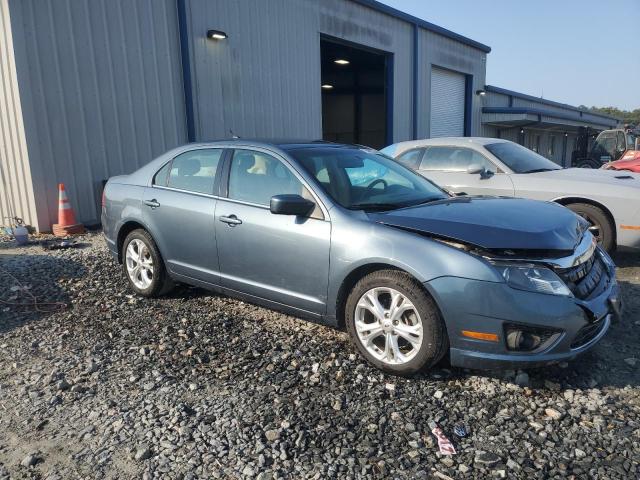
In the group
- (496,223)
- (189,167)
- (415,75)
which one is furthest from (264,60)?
(496,223)

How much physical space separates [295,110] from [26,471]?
11255 mm

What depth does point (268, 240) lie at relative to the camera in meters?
3.88

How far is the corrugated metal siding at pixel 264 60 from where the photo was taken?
34.0ft

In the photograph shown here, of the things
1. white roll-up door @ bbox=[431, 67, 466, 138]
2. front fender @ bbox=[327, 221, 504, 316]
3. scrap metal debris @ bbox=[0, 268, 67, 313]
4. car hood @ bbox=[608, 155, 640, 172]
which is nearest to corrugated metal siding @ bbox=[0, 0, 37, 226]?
scrap metal debris @ bbox=[0, 268, 67, 313]

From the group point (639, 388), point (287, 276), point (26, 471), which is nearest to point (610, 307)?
point (639, 388)

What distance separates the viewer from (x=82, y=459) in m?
2.60

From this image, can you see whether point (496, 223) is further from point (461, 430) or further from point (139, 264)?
point (139, 264)

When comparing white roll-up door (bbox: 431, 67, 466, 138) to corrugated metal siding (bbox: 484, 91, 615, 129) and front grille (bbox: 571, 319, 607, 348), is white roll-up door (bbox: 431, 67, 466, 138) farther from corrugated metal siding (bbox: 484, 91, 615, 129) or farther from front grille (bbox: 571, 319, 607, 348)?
front grille (bbox: 571, 319, 607, 348)

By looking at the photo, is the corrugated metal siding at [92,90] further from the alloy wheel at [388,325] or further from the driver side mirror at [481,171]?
the alloy wheel at [388,325]

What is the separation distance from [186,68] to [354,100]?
1510 cm

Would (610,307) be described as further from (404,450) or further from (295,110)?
(295,110)

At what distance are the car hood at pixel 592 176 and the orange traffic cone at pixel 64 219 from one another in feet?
22.1

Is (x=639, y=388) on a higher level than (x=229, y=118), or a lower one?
lower

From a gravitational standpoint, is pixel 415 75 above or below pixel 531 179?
above
